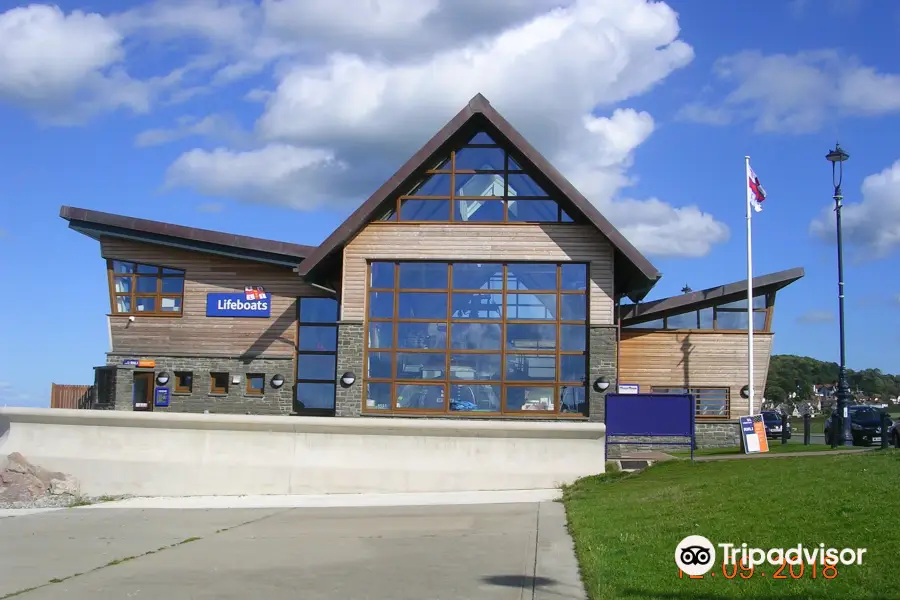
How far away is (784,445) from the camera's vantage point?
2327 cm

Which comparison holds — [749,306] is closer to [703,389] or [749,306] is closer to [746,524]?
[703,389]

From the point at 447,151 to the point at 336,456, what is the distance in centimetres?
1035

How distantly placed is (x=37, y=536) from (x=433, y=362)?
13.8 meters

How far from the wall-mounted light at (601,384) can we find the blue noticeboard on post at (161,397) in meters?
13.0

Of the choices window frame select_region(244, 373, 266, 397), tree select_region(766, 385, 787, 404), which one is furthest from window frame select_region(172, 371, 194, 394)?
tree select_region(766, 385, 787, 404)

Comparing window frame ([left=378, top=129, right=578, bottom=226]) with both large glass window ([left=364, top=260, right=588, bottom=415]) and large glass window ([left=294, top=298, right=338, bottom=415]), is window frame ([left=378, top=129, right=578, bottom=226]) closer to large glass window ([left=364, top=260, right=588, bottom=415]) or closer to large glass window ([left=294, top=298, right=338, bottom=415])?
large glass window ([left=364, top=260, right=588, bottom=415])

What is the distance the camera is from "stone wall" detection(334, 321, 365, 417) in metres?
24.7

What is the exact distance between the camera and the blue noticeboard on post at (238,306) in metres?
28.2

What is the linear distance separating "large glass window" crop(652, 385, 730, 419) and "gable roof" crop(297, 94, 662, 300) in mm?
4530

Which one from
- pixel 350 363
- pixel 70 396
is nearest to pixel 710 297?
pixel 350 363

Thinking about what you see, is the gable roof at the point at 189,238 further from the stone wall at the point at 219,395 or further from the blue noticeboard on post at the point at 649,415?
the blue noticeboard on post at the point at 649,415

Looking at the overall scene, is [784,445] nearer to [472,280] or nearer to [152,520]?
[472,280]

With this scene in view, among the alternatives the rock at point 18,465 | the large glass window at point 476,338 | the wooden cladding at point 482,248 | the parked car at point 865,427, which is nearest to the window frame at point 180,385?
the wooden cladding at point 482,248

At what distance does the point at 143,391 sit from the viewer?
28453mm
